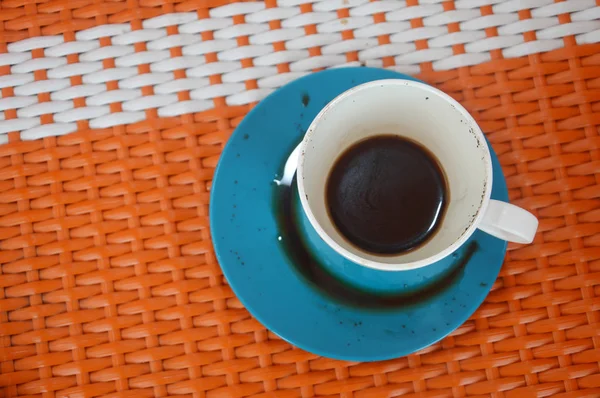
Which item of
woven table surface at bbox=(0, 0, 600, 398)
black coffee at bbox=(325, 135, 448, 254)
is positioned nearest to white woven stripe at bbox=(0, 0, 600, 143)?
woven table surface at bbox=(0, 0, 600, 398)

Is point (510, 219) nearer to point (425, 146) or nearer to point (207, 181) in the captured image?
point (425, 146)

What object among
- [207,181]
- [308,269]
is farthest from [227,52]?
[308,269]

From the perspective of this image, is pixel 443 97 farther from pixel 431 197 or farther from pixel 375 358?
pixel 375 358

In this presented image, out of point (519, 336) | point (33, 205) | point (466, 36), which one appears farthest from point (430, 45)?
point (33, 205)

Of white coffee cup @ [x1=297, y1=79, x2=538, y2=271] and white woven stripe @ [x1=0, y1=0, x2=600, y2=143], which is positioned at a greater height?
white woven stripe @ [x1=0, y1=0, x2=600, y2=143]

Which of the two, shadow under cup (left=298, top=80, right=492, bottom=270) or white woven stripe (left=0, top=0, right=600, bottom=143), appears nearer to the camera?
shadow under cup (left=298, top=80, right=492, bottom=270)

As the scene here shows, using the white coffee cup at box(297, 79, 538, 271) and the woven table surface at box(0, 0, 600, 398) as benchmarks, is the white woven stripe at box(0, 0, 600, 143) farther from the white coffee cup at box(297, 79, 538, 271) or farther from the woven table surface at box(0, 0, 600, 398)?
the white coffee cup at box(297, 79, 538, 271)
